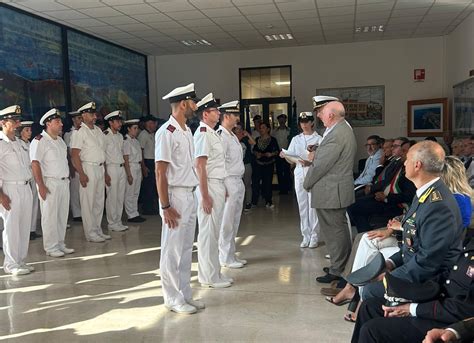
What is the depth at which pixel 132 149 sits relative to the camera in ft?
24.0

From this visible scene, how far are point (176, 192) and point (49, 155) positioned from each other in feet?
8.68

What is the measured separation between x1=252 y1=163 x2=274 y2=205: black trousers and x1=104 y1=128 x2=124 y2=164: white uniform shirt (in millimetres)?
2722

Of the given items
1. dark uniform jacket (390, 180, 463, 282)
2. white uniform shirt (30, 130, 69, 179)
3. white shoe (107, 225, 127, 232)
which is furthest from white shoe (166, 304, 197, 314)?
white shoe (107, 225, 127, 232)

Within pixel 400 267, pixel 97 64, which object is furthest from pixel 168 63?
pixel 400 267

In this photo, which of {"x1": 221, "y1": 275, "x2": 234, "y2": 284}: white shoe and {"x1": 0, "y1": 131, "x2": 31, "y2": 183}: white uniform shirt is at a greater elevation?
{"x1": 0, "y1": 131, "x2": 31, "y2": 183}: white uniform shirt

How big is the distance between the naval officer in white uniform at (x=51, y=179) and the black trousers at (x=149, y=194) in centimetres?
269

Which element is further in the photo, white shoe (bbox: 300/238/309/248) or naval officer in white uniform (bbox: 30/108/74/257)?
white shoe (bbox: 300/238/309/248)

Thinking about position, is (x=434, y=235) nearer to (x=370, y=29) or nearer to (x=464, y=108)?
(x=464, y=108)

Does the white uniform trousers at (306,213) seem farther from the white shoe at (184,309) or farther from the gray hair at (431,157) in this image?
the gray hair at (431,157)

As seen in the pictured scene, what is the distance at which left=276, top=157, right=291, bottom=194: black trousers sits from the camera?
10094 mm

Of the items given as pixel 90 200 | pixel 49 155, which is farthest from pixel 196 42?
pixel 49 155

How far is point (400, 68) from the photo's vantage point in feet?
33.1

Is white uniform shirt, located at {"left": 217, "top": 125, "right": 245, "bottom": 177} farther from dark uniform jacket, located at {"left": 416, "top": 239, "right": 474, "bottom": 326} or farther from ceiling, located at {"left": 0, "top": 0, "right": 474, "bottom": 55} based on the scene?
ceiling, located at {"left": 0, "top": 0, "right": 474, "bottom": 55}

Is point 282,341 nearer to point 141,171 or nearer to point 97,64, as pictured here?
point 141,171
